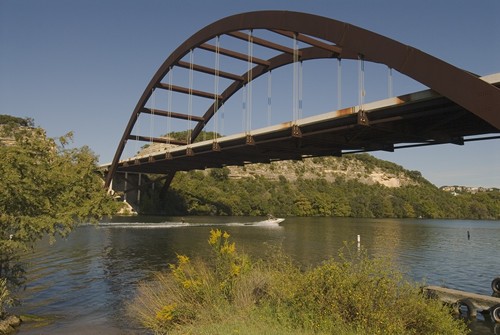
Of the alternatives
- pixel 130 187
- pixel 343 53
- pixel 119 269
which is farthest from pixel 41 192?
pixel 130 187

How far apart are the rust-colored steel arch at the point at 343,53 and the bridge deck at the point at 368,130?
716mm

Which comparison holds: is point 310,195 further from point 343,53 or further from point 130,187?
point 343,53

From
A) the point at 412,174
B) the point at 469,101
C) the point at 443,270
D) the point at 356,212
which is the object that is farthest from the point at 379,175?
the point at 469,101

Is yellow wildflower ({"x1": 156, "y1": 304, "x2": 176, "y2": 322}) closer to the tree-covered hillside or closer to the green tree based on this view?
the green tree

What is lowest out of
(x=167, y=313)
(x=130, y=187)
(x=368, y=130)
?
(x=167, y=313)

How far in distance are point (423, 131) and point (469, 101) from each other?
19.2 feet

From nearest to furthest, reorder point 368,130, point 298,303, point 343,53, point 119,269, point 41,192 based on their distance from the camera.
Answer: point 298,303, point 41,192, point 119,269, point 368,130, point 343,53

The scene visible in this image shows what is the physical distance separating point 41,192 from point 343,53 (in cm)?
2159

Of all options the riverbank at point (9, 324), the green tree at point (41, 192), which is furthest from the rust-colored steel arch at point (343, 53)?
the riverbank at point (9, 324)

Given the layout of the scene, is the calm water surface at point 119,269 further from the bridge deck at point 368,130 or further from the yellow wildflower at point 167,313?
the bridge deck at point 368,130

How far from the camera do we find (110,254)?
85.3 ft

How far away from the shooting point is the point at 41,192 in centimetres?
1042

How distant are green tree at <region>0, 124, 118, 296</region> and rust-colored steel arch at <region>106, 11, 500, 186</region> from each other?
1179 cm

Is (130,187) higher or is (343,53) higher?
Answer: (343,53)
